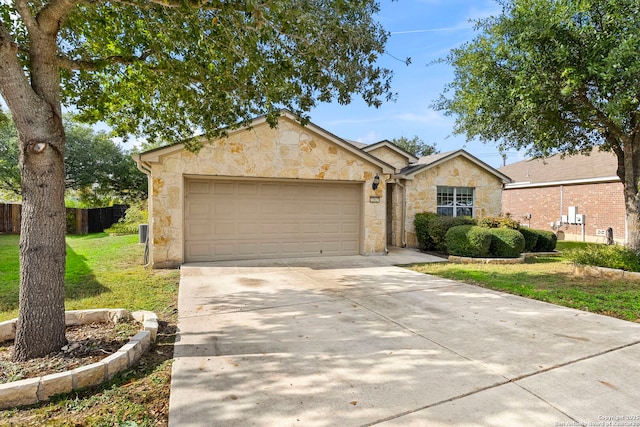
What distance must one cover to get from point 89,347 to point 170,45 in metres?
4.12

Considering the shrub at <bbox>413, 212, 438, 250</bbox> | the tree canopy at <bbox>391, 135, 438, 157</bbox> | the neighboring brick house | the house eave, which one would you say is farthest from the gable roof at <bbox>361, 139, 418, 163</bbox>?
the tree canopy at <bbox>391, 135, 438, 157</bbox>

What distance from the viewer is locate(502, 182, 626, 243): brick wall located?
16.5 meters

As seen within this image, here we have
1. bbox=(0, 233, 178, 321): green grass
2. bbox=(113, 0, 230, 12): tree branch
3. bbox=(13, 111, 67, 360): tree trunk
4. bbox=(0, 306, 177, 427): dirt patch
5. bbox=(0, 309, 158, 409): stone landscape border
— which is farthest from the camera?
bbox=(0, 233, 178, 321): green grass

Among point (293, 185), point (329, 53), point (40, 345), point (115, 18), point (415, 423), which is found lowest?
point (415, 423)

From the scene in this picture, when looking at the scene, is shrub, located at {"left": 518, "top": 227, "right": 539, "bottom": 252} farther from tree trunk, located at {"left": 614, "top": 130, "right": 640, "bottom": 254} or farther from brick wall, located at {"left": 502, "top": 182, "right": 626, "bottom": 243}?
brick wall, located at {"left": 502, "top": 182, "right": 626, "bottom": 243}

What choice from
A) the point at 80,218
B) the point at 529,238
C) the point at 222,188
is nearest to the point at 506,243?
the point at 529,238

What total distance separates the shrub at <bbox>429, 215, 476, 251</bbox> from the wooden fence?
17835mm

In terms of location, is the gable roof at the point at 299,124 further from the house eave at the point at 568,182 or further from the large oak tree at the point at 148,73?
the house eave at the point at 568,182

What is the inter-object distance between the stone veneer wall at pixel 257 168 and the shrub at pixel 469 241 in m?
2.10

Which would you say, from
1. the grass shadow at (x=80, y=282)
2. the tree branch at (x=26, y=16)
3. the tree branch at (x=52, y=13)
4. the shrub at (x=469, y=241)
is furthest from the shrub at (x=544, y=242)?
the tree branch at (x=26, y=16)

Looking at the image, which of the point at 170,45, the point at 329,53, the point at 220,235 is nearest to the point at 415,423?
the point at 329,53

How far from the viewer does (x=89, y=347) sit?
3.57 metres

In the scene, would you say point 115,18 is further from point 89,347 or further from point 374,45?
point 89,347

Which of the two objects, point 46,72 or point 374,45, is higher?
point 374,45
